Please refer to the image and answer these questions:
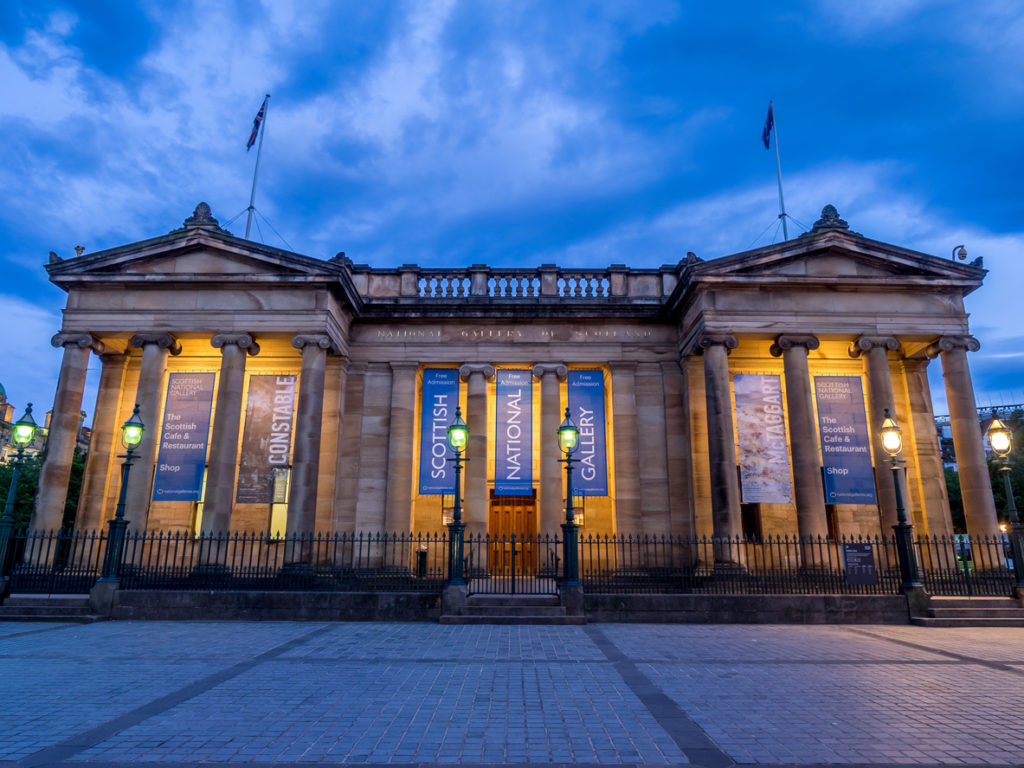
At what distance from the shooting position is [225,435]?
21.1 meters

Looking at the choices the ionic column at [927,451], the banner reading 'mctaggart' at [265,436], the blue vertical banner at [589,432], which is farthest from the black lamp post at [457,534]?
the ionic column at [927,451]

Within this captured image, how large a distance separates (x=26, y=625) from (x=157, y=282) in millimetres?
12799

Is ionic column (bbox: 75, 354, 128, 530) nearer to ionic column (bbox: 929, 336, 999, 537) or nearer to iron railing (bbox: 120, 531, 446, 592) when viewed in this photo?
iron railing (bbox: 120, 531, 446, 592)

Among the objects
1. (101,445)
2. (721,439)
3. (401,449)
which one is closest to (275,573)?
(401,449)

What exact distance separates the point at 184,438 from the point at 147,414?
167cm

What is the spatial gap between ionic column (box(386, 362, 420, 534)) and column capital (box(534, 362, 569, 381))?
4918 millimetres

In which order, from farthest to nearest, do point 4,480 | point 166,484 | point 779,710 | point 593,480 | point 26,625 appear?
point 4,480 < point 593,480 < point 166,484 < point 26,625 < point 779,710

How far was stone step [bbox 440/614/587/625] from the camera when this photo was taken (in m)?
14.6

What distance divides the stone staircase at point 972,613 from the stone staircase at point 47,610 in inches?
816

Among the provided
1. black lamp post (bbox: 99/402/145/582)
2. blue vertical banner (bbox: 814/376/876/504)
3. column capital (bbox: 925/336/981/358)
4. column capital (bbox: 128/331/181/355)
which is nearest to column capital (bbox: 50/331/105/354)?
column capital (bbox: 128/331/181/355)

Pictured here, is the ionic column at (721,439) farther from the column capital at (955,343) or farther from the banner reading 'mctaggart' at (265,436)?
the banner reading 'mctaggart' at (265,436)

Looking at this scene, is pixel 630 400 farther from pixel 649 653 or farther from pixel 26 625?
pixel 26 625

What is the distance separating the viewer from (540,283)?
2544 centimetres

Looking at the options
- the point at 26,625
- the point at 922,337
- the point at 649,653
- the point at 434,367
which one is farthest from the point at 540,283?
the point at 26,625
